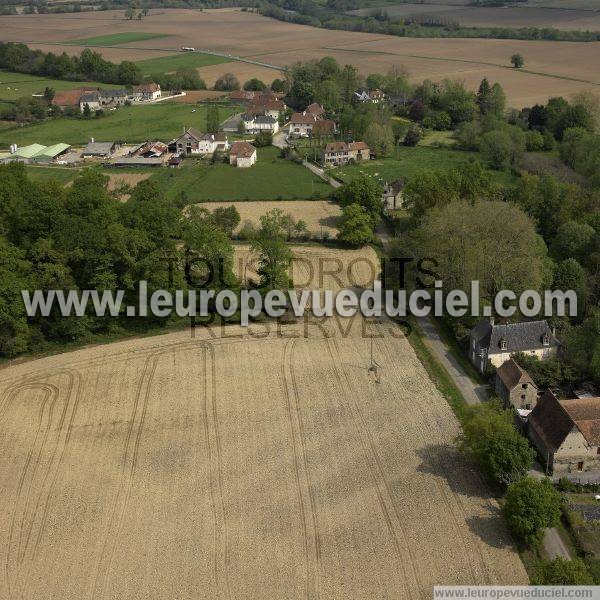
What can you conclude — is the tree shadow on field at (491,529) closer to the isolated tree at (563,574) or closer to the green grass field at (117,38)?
the isolated tree at (563,574)

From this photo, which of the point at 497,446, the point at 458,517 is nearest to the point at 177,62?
the point at 497,446

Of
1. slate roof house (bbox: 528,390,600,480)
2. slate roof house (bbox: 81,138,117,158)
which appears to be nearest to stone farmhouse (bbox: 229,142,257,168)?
slate roof house (bbox: 81,138,117,158)

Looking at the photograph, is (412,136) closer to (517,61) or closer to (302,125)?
(302,125)

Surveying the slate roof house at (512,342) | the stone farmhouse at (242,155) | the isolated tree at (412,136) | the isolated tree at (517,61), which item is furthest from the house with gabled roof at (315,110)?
the slate roof house at (512,342)

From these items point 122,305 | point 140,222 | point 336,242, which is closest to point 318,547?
point 122,305

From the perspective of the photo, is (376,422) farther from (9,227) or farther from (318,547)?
(9,227)

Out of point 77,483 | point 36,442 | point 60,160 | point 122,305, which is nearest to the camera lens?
point 77,483

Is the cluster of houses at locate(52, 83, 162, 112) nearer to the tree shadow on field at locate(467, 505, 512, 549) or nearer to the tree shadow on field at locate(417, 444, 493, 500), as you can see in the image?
the tree shadow on field at locate(417, 444, 493, 500)
